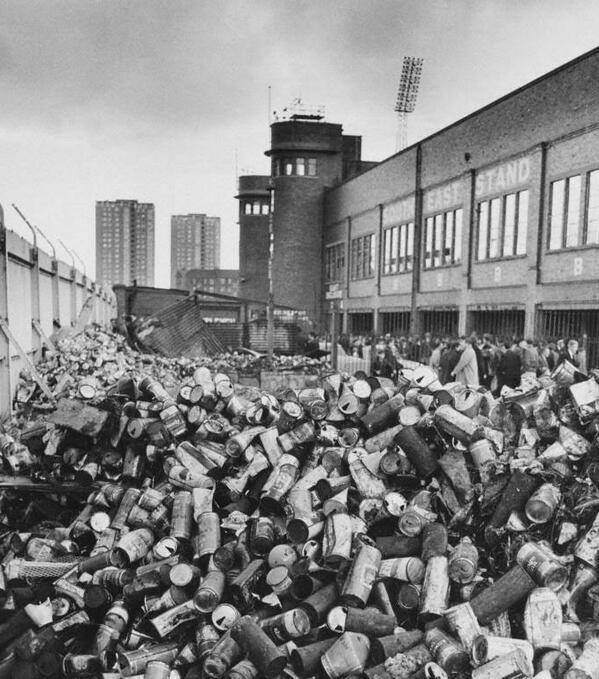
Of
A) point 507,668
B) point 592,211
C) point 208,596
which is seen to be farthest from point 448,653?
point 592,211

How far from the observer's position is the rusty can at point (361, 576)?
369cm

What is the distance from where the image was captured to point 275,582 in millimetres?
3848

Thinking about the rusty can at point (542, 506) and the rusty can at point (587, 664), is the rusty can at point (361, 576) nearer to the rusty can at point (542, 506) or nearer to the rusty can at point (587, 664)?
the rusty can at point (542, 506)

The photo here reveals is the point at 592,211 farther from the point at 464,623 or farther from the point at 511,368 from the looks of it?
the point at 464,623

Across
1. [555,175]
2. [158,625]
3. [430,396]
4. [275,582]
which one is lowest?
[158,625]

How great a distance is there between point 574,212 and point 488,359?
207 inches

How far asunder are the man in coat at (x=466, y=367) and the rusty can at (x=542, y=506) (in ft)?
22.3

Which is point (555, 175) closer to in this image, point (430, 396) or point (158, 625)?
point (430, 396)

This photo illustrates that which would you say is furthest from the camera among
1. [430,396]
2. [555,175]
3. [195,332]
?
[195,332]

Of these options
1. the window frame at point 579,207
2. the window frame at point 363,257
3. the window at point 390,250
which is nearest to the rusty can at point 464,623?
the window frame at point 579,207

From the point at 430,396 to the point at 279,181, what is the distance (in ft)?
115

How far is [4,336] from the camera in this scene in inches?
350

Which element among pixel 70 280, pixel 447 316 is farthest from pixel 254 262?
pixel 70 280

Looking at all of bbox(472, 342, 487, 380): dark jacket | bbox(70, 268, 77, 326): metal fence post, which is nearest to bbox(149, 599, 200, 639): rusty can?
bbox(472, 342, 487, 380): dark jacket
